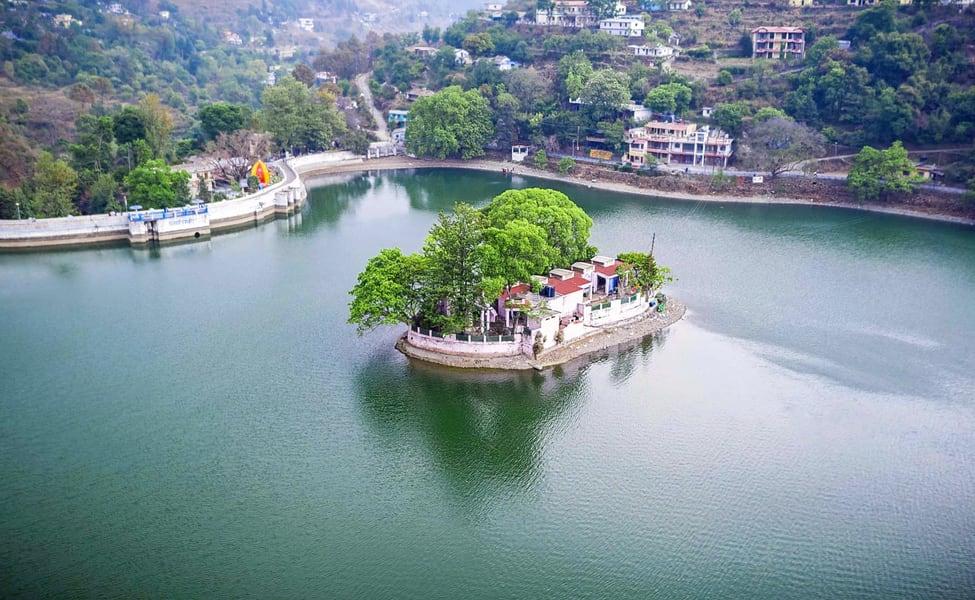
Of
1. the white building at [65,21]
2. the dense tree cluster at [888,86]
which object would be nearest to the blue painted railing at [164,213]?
the dense tree cluster at [888,86]

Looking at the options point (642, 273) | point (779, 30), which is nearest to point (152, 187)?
point (642, 273)

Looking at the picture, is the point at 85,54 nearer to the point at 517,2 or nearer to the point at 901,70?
the point at 517,2

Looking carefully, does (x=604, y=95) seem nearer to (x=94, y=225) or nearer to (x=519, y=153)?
(x=519, y=153)

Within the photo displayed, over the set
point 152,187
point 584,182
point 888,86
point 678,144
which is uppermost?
point 888,86

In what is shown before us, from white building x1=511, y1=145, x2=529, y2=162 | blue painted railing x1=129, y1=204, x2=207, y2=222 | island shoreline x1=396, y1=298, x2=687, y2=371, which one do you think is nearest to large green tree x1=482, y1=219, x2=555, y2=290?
island shoreline x1=396, y1=298, x2=687, y2=371

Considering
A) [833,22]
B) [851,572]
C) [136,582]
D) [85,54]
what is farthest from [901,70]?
[85,54]

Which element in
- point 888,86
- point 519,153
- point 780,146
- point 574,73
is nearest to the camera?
point 780,146

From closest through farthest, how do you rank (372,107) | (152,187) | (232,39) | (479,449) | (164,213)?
(479,449) → (164,213) → (152,187) → (372,107) → (232,39)
